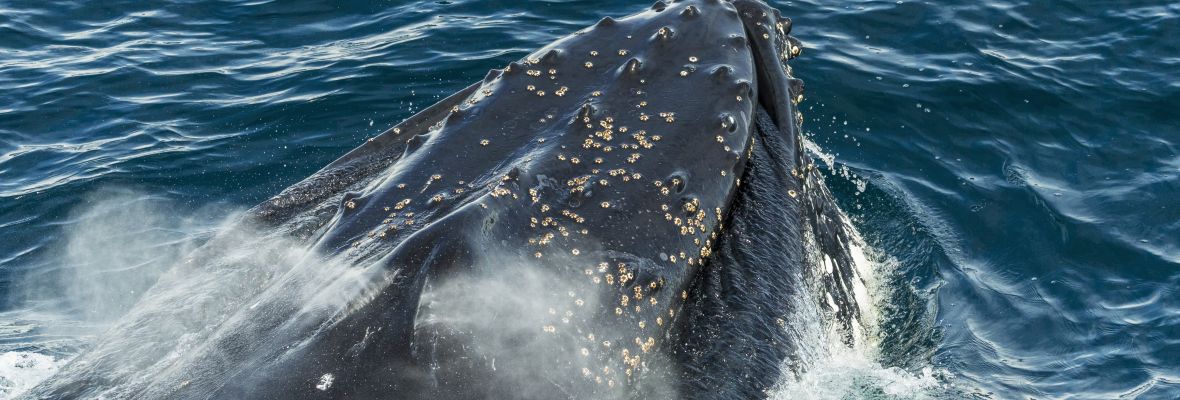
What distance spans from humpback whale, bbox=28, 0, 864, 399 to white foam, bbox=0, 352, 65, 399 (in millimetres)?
2536

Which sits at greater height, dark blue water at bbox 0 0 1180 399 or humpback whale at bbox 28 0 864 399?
humpback whale at bbox 28 0 864 399

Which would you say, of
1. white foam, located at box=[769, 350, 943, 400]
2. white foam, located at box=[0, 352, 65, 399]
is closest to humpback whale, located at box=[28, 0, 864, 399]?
white foam, located at box=[769, 350, 943, 400]

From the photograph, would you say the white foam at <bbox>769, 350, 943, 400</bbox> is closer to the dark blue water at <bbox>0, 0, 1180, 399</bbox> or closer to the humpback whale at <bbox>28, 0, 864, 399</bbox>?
the dark blue water at <bbox>0, 0, 1180, 399</bbox>

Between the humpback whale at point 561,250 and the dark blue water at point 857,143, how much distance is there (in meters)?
1.05

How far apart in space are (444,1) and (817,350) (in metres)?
12.0

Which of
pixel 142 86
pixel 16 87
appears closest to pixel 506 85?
pixel 142 86

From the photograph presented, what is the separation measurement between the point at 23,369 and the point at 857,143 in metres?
8.99

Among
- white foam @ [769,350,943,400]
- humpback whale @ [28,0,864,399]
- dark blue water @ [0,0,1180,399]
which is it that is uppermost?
Result: humpback whale @ [28,0,864,399]

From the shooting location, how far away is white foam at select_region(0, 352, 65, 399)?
27.6 feet

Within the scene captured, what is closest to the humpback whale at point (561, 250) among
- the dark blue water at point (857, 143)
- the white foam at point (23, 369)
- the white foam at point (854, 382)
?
the white foam at point (854, 382)

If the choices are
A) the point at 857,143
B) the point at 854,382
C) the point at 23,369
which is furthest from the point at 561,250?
the point at 857,143

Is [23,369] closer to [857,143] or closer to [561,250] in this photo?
[561,250]

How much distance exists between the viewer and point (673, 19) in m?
7.34

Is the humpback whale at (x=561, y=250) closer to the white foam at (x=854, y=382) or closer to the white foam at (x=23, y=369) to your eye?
the white foam at (x=854, y=382)
